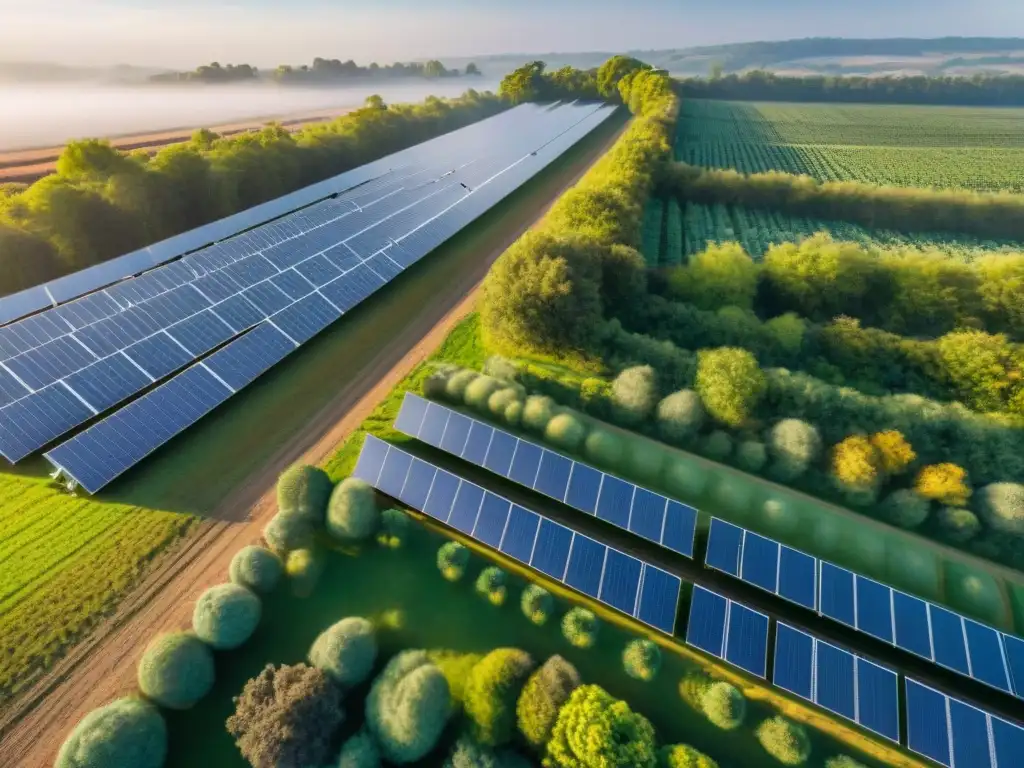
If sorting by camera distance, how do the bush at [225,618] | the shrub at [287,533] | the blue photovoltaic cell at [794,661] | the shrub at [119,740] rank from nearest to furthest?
the shrub at [119,740] < the blue photovoltaic cell at [794,661] < the bush at [225,618] < the shrub at [287,533]

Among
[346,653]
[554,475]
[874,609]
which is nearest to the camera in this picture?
[346,653]

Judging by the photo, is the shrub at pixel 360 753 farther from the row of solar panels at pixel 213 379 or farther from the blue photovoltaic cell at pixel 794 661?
the row of solar panels at pixel 213 379

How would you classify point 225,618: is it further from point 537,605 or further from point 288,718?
point 537,605

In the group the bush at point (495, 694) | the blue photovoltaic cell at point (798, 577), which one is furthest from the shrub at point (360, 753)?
the blue photovoltaic cell at point (798, 577)

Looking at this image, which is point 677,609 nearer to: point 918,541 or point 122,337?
point 918,541

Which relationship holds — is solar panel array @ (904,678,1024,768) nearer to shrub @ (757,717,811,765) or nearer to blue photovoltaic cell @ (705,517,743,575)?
shrub @ (757,717,811,765)

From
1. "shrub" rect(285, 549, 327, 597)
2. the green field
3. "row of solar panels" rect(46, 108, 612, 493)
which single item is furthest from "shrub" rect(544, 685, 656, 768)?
the green field

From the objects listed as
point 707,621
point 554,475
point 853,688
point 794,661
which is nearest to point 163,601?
point 554,475
